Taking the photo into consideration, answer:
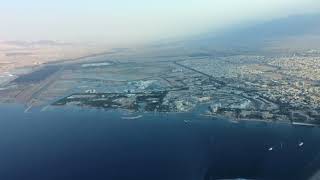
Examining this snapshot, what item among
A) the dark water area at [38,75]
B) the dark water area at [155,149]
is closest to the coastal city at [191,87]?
the dark water area at [38,75]

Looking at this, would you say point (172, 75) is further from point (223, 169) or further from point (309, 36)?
point (309, 36)

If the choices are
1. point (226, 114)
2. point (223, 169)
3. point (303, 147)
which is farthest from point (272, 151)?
point (226, 114)

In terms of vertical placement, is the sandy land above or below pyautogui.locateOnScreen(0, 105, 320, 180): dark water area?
above

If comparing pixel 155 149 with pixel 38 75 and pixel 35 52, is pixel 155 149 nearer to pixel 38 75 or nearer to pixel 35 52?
pixel 38 75

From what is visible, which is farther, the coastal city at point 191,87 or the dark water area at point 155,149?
the coastal city at point 191,87

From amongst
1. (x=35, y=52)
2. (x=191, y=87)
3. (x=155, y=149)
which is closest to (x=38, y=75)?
(x=191, y=87)

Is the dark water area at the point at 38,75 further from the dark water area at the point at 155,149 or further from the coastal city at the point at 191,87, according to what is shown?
A: the dark water area at the point at 155,149

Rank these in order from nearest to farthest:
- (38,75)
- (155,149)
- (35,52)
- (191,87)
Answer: (155,149), (191,87), (38,75), (35,52)

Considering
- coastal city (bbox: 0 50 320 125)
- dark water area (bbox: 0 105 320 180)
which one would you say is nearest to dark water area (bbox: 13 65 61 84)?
coastal city (bbox: 0 50 320 125)

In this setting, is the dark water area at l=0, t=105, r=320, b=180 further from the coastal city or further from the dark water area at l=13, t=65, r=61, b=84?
the dark water area at l=13, t=65, r=61, b=84

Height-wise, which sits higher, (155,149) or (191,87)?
(191,87)
